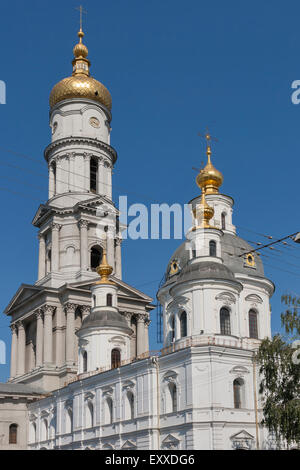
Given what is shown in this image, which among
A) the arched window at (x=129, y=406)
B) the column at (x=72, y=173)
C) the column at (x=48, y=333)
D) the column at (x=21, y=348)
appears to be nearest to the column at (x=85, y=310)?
the column at (x=48, y=333)

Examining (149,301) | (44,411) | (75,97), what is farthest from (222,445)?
(75,97)

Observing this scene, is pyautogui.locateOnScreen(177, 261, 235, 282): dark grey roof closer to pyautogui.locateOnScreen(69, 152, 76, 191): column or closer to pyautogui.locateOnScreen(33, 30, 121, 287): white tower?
pyautogui.locateOnScreen(33, 30, 121, 287): white tower

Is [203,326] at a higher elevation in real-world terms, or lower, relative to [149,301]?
lower

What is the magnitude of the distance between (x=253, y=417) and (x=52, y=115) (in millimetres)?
34131

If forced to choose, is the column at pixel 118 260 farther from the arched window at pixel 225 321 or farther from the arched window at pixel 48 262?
the arched window at pixel 225 321

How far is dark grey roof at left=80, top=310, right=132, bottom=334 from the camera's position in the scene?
144 ft

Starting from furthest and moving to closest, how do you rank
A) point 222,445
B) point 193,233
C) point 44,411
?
point 44,411 → point 193,233 → point 222,445

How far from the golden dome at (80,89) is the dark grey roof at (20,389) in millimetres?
23484

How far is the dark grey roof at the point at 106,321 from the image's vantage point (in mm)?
43906

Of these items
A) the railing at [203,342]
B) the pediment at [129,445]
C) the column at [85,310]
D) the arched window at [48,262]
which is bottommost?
the pediment at [129,445]

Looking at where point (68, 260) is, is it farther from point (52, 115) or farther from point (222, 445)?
point (222, 445)

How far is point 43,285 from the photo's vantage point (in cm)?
5522

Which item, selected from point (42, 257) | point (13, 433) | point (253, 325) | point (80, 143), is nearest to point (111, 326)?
point (253, 325)
